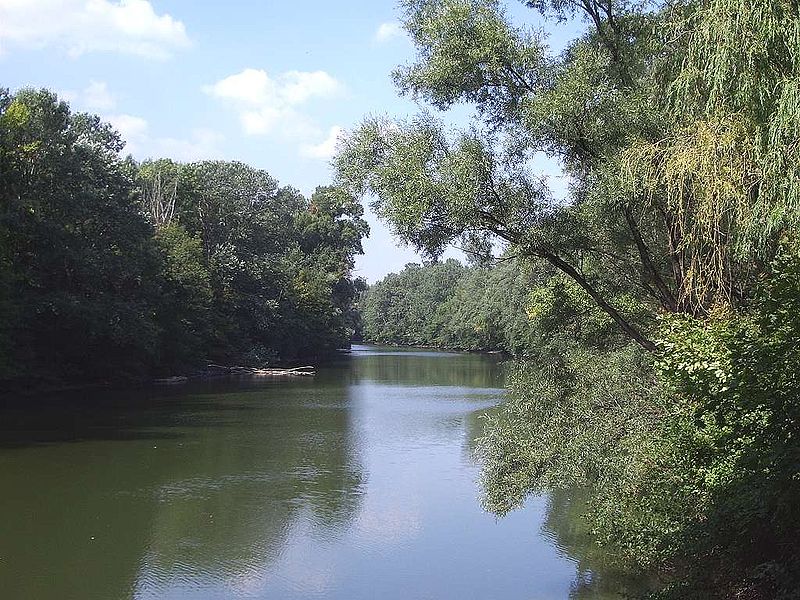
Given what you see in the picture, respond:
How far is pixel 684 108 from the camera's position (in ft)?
29.4

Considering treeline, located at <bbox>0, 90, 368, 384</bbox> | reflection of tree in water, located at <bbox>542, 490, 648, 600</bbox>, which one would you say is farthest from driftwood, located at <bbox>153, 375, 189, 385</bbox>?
reflection of tree in water, located at <bbox>542, 490, 648, 600</bbox>

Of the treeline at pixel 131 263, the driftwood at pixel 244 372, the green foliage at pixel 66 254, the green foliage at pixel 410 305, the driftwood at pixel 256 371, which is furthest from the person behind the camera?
the green foliage at pixel 410 305

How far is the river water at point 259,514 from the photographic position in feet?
41.6

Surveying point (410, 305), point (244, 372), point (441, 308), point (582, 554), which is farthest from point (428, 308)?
point (582, 554)

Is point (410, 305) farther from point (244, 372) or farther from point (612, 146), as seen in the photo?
point (612, 146)

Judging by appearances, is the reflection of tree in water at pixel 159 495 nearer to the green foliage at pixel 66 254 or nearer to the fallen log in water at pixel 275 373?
the green foliage at pixel 66 254

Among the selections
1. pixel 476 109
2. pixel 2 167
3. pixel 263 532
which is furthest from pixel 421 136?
pixel 2 167

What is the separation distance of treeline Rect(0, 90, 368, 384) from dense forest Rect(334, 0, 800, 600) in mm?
2198

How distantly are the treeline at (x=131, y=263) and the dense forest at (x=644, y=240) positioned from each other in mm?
2198

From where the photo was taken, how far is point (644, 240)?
11680 mm

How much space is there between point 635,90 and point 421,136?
296 centimetres

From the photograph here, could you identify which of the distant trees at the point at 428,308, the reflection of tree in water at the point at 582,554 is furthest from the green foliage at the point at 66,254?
the distant trees at the point at 428,308

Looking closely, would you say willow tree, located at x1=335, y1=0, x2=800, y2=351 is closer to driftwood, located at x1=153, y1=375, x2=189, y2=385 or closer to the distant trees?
driftwood, located at x1=153, y1=375, x2=189, y2=385

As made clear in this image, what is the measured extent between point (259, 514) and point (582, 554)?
6548 millimetres
